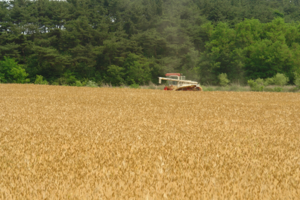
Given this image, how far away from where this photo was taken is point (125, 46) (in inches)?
1431

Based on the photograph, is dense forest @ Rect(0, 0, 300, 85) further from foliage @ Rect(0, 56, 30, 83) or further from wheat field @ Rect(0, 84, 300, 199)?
wheat field @ Rect(0, 84, 300, 199)

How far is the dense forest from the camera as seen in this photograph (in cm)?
3525

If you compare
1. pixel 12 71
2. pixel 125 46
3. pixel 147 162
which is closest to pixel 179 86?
pixel 147 162

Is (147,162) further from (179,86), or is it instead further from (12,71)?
(12,71)

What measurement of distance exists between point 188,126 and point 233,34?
130ft

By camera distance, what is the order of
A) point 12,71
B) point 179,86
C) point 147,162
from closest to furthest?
point 147,162
point 179,86
point 12,71

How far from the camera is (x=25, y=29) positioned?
37062mm

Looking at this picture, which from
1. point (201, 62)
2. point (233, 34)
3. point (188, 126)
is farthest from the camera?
point (233, 34)

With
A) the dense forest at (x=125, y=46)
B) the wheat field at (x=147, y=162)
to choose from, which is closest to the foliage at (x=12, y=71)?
the dense forest at (x=125, y=46)

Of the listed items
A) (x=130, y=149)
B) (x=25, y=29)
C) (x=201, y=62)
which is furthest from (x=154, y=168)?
(x=25, y=29)

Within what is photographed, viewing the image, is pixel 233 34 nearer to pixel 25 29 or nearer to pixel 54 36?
pixel 54 36

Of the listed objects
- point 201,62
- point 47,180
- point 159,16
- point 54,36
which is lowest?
point 47,180

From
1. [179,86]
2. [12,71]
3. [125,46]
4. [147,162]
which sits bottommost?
[147,162]

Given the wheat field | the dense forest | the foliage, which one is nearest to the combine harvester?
the wheat field
